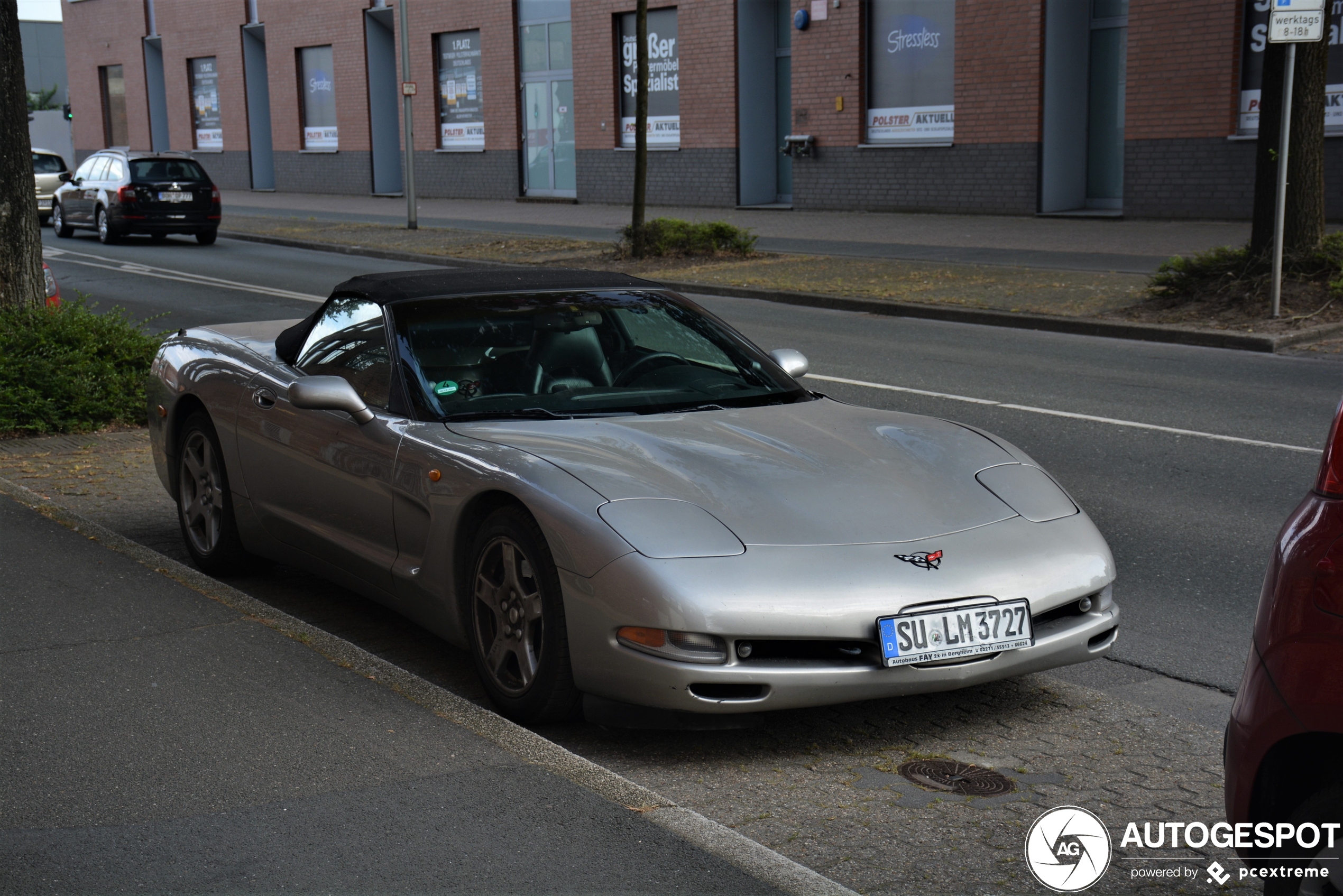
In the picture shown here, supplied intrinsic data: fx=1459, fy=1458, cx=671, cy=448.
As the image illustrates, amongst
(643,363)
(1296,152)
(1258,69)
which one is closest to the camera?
(643,363)

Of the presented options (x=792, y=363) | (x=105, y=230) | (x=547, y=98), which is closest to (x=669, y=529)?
(x=792, y=363)

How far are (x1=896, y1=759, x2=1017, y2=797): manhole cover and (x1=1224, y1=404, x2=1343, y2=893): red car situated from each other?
1.22 meters

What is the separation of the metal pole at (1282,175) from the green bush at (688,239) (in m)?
8.64

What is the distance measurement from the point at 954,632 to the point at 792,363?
1959 millimetres

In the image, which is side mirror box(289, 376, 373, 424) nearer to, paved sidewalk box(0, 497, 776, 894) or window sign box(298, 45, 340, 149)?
paved sidewalk box(0, 497, 776, 894)

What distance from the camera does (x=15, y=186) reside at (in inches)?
392

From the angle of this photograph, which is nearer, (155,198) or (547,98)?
(155,198)

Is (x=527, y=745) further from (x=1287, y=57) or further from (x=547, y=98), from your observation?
(x=547, y=98)

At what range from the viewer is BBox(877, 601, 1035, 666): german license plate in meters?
4.00

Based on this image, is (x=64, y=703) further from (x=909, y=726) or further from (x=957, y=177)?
(x=957, y=177)

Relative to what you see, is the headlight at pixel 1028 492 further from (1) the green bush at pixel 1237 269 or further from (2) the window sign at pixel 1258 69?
(2) the window sign at pixel 1258 69

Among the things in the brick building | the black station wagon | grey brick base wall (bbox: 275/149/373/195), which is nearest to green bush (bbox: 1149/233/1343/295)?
the brick building

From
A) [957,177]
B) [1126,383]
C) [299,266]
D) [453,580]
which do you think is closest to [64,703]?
[453,580]

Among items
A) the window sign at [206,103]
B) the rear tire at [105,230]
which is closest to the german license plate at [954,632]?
the rear tire at [105,230]
